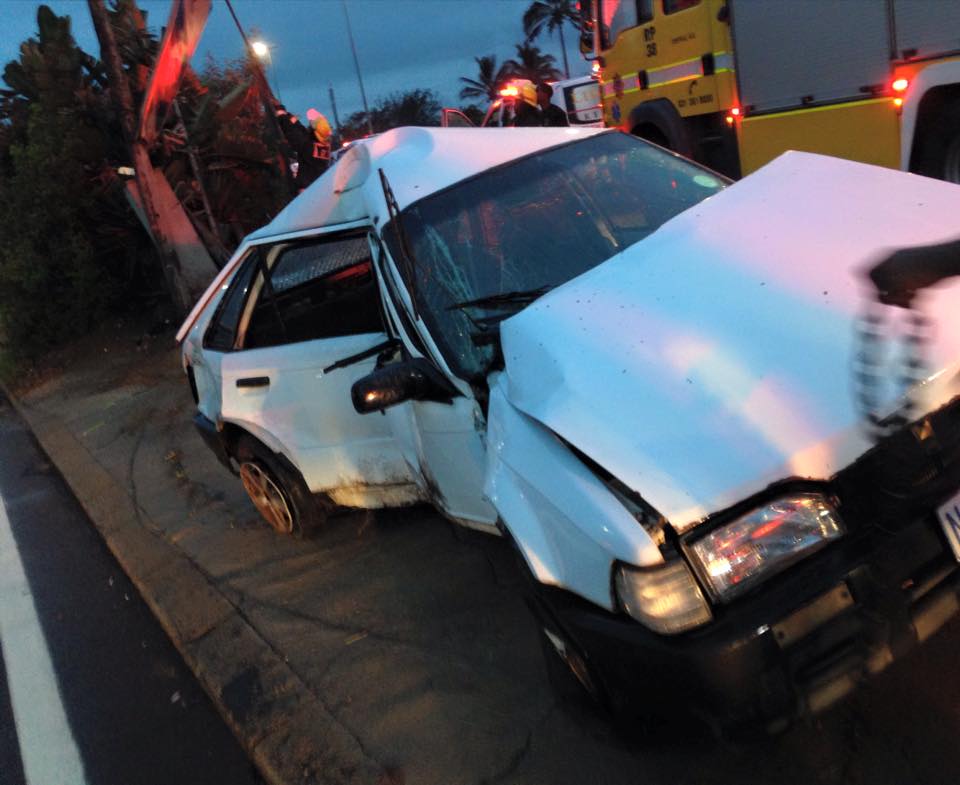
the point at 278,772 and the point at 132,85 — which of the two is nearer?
the point at 278,772

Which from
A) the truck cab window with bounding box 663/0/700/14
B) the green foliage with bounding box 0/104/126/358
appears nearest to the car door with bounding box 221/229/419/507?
the truck cab window with bounding box 663/0/700/14

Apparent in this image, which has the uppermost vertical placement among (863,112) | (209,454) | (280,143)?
(280,143)

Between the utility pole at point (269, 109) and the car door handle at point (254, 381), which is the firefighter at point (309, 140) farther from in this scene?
the car door handle at point (254, 381)

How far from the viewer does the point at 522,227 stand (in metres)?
3.23

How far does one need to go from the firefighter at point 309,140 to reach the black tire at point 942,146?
23.6 ft

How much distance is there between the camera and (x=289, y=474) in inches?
Answer: 165

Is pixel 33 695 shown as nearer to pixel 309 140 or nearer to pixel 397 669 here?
pixel 397 669

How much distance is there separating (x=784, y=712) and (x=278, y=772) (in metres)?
1.84

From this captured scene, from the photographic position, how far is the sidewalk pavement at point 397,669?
246cm

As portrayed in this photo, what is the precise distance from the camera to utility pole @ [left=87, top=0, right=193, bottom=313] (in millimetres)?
10602

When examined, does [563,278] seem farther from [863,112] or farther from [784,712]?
[863,112]

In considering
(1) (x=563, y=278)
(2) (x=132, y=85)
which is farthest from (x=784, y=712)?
(2) (x=132, y=85)

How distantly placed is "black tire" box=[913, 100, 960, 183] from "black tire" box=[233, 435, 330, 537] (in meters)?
4.45

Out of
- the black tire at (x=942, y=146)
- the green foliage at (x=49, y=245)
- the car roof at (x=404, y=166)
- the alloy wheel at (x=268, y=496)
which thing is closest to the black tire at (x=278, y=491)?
the alloy wheel at (x=268, y=496)
